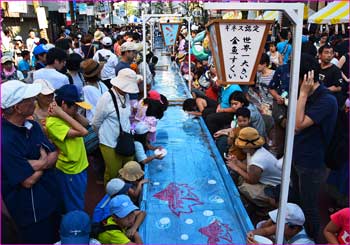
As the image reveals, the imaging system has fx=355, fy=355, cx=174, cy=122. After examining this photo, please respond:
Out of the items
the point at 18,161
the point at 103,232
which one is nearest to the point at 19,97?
the point at 18,161

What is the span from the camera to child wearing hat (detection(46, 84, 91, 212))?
3.04 m

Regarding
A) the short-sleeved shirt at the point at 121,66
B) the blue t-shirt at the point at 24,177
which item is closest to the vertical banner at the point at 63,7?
the short-sleeved shirt at the point at 121,66

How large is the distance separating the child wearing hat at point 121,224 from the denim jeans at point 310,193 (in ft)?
4.96

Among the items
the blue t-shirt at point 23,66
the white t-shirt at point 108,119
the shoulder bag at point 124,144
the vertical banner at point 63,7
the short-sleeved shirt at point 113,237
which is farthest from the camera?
the vertical banner at point 63,7

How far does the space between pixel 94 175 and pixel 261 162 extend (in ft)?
8.33

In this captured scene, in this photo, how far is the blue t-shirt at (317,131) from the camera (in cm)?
294

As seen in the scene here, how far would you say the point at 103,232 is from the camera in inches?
109

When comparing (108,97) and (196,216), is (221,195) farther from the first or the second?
(108,97)

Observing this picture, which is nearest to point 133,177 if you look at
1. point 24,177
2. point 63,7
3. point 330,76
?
point 24,177

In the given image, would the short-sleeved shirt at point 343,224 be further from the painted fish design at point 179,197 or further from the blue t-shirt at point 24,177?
the blue t-shirt at point 24,177

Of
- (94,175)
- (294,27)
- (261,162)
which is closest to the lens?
(294,27)

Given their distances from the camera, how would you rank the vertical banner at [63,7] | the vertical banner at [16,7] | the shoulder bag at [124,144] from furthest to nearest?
the vertical banner at [63,7], the vertical banner at [16,7], the shoulder bag at [124,144]

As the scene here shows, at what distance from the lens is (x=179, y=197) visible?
374 cm

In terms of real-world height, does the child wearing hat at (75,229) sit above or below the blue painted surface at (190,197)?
above
